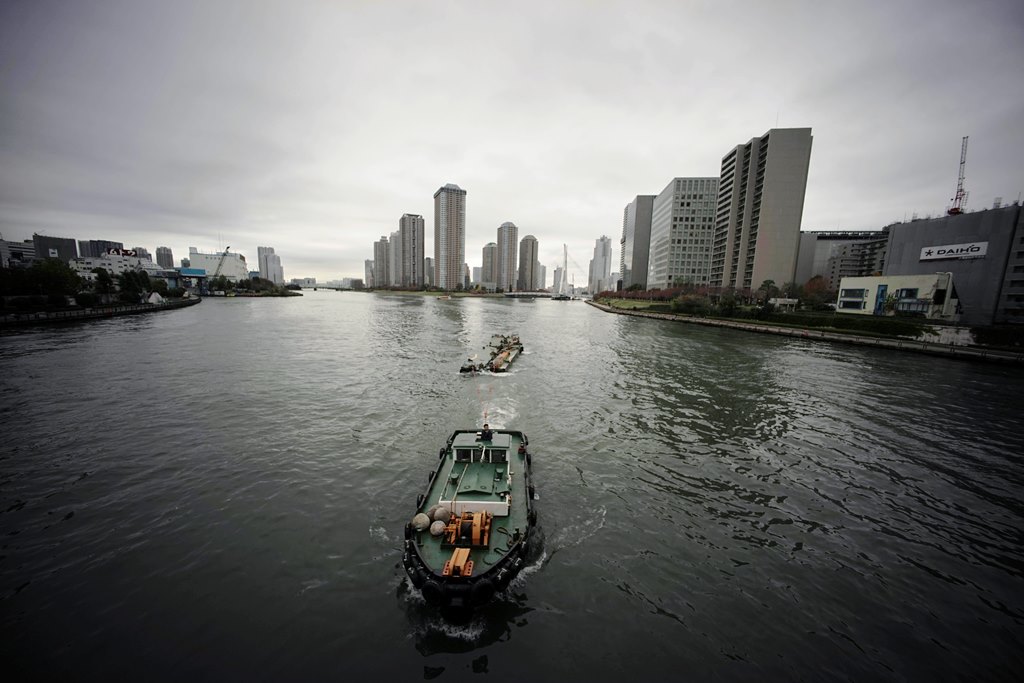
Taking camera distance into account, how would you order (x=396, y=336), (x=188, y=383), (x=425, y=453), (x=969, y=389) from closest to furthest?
(x=425, y=453) → (x=188, y=383) → (x=969, y=389) → (x=396, y=336)

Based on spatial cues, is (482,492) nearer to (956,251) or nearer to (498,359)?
(498,359)

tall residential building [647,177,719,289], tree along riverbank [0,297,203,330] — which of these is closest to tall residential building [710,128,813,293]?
tall residential building [647,177,719,289]

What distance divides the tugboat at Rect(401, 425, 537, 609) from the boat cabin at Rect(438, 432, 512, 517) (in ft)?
0.13

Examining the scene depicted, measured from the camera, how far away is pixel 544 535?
17297mm

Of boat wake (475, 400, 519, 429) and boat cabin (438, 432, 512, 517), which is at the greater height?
boat cabin (438, 432, 512, 517)

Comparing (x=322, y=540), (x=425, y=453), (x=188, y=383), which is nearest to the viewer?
(x=322, y=540)

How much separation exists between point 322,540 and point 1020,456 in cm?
4603

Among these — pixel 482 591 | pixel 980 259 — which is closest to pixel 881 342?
→ pixel 980 259

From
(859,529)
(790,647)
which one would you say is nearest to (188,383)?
(790,647)

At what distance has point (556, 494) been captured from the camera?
2056 centimetres

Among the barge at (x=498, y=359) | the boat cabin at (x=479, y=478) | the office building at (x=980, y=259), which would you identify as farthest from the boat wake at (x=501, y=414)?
the office building at (x=980, y=259)

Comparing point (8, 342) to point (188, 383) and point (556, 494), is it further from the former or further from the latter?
point (556, 494)

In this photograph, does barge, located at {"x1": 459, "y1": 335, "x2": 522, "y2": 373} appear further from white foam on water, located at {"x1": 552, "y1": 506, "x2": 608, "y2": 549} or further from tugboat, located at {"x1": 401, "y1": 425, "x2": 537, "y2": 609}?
white foam on water, located at {"x1": 552, "y1": 506, "x2": 608, "y2": 549}

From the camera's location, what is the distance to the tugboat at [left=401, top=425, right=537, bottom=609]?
40.4 feet
